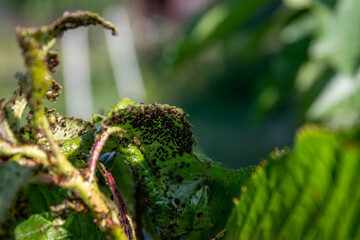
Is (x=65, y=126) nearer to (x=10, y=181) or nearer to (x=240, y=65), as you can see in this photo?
(x=10, y=181)

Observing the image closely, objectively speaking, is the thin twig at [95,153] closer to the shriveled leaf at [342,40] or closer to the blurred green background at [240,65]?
the blurred green background at [240,65]

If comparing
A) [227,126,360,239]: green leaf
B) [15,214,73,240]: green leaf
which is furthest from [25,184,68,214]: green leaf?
[227,126,360,239]: green leaf

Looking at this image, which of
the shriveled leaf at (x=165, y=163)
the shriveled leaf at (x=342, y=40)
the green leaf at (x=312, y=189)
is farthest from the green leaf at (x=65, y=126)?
the shriveled leaf at (x=342, y=40)

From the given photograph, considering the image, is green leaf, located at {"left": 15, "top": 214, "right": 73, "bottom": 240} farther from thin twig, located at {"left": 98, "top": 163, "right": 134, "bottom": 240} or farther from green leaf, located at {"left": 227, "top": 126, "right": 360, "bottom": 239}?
green leaf, located at {"left": 227, "top": 126, "right": 360, "bottom": 239}

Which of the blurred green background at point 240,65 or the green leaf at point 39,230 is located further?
the blurred green background at point 240,65

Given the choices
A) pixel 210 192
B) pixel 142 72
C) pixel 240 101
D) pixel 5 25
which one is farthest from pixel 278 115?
pixel 5 25

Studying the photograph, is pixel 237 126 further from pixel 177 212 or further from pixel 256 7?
pixel 177 212

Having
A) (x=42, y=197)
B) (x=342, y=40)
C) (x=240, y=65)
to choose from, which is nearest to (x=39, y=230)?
(x=42, y=197)
